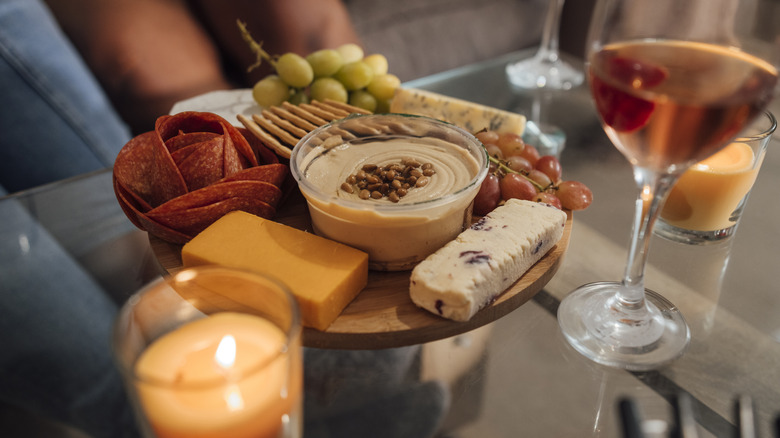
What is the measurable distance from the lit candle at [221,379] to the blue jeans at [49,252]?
0.75 ft

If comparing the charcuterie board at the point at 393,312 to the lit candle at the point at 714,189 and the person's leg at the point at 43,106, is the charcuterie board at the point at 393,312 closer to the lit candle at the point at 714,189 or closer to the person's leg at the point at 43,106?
the lit candle at the point at 714,189

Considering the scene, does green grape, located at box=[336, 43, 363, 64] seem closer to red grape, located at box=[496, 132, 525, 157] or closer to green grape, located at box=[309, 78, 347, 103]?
green grape, located at box=[309, 78, 347, 103]

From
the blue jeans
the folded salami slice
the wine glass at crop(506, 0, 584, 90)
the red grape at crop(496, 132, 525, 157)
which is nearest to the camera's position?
the blue jeans

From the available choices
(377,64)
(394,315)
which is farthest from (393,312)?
(377,64)

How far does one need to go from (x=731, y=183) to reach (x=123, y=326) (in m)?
0.85

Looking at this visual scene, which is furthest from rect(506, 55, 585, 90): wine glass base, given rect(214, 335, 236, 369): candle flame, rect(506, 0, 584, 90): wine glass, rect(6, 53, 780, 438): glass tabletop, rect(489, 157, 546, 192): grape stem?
rect(214, 335, 236, 369): candle flame

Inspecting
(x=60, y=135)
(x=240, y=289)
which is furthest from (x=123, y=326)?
(x=60, y=135)

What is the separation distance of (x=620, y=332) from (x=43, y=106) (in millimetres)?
1419

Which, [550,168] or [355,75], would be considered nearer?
[550,168]

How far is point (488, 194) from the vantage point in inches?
38.1

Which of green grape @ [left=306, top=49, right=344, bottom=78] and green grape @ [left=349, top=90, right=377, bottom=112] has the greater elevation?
green grape @ [left=306, top=49, right=344, bottom=78]

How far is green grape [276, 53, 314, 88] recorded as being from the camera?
125 centimetres

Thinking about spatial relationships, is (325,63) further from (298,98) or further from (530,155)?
(530,155)

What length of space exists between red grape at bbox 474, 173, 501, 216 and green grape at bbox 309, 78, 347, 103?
1.40 ft
